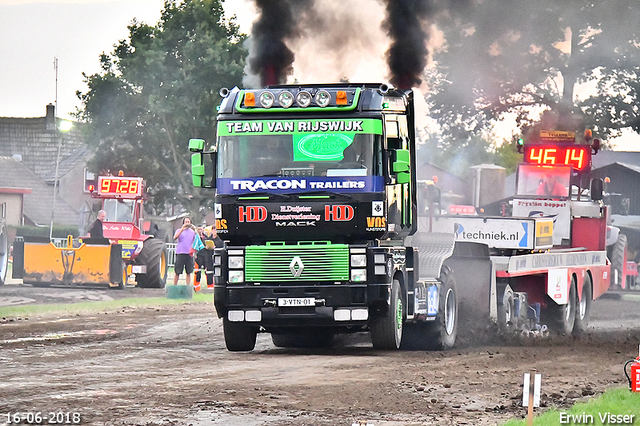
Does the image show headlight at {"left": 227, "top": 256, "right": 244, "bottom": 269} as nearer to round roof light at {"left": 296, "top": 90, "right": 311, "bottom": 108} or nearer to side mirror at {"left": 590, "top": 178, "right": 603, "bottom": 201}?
round roof light at {"left": 296, "top": 90, "right": 311, "bottom": 108}

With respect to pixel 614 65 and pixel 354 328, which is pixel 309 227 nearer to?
pixel 354 328

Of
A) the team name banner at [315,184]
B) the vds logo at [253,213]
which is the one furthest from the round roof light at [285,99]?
the vds logo at [253,213]

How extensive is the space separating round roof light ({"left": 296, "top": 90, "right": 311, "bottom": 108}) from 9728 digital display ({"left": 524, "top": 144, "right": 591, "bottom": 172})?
977 cm

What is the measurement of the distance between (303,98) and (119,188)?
17.6 metres

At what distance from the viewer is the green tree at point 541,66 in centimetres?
3706

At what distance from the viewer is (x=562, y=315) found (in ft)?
63.9

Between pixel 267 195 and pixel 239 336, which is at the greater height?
pixel 267 195

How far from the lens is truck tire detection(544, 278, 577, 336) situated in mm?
19453

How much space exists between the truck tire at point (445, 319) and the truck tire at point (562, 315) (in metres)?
3.39

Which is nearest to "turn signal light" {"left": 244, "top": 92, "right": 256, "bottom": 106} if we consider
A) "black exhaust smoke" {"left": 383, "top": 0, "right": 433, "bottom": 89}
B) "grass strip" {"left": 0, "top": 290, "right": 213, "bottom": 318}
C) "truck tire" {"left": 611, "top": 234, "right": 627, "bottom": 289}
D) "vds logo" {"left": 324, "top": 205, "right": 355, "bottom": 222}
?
"vds logo" {"left": 324, "top": 205, "right": 355, "bottom": 222}

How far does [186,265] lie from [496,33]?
13372mm

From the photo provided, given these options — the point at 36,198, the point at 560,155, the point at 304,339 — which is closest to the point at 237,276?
the point at 304,339

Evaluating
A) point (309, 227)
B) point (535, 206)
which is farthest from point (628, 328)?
point (309, 227)

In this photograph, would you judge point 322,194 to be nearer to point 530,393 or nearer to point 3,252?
point 530,393
